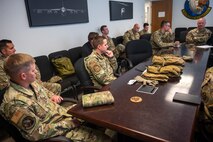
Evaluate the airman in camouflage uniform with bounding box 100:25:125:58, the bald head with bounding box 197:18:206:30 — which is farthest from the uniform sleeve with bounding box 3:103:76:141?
the bald head with bounding box 197:18:206:30

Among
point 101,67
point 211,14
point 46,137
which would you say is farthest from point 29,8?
point 211,14

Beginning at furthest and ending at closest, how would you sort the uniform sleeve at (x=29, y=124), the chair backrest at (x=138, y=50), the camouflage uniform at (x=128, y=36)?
1. the camouflage uniform at (x=128, y=36)
2. the chair backrest at (x=138, y=50)
3. the uniform sleeve at (x=29, y=124)

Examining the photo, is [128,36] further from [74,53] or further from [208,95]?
[208,95]

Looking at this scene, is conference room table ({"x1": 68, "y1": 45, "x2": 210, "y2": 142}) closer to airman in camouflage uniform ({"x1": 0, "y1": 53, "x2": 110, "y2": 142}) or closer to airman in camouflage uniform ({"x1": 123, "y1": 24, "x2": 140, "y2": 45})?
airman in camouflage uniform ({"x1": 0, "y1": 53, "x2": 110, "y2": 142})

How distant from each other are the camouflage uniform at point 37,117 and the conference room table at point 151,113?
17cm

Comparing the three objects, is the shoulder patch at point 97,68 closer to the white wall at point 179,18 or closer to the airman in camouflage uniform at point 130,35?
the airman in camouflage uniform at point 130,35

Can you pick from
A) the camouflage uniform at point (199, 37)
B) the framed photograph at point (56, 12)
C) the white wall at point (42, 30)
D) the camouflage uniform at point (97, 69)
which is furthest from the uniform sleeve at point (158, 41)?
the camouflage uniform at point (97, 69)

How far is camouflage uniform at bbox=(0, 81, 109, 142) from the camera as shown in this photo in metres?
1.02

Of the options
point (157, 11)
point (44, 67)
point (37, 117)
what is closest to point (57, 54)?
point (44, 67)

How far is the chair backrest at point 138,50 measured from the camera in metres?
3.13

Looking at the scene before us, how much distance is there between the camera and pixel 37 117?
110 centimetres

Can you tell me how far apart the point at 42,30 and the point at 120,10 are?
9.26 ft

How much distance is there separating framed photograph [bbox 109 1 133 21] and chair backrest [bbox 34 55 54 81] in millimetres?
2600

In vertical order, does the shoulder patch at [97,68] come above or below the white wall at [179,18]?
below
